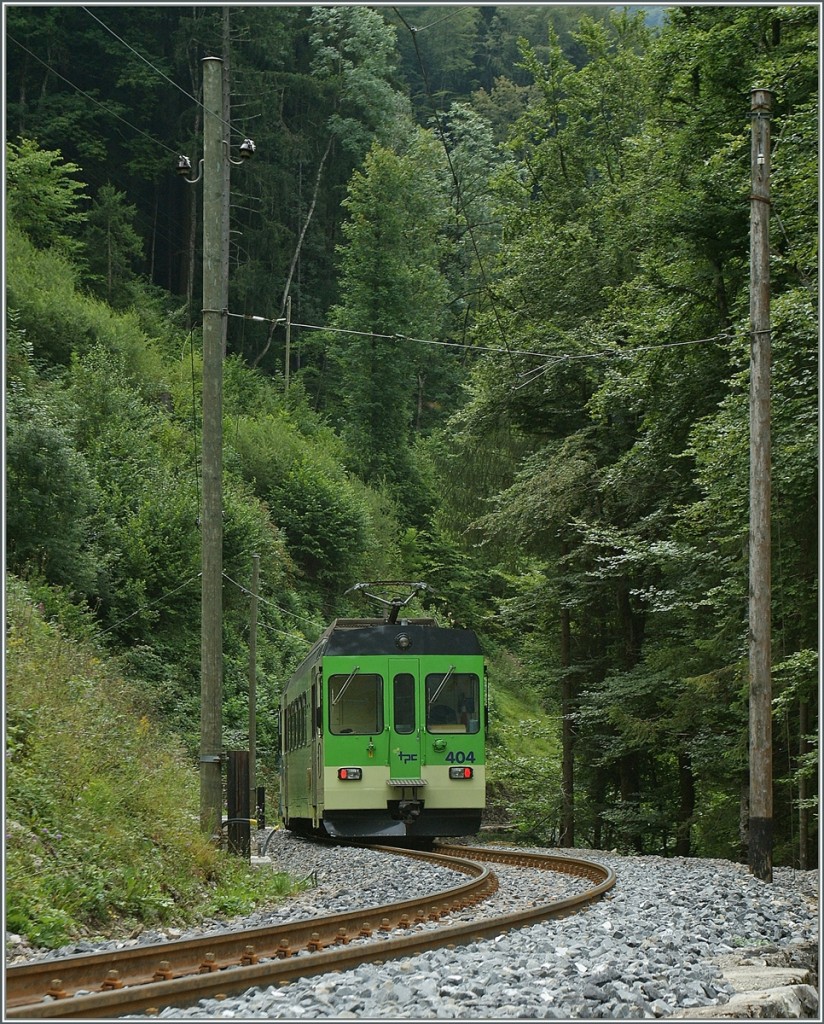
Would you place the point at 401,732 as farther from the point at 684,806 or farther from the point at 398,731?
the point at 684,806

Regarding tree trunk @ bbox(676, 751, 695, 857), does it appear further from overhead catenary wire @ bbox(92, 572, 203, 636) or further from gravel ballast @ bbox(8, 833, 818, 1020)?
overhead catenary wire @ bbox(92, 572, 203, 636)

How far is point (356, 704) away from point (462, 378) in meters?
43.5

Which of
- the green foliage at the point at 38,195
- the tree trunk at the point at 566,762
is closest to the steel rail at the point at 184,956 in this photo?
the tree trunk at the point at 566,762

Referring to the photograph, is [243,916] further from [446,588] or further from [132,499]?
[446,588]

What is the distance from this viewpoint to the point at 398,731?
17.8 metres

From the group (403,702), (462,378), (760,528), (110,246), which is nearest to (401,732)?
(403,702)

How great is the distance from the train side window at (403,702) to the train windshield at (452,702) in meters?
0.22

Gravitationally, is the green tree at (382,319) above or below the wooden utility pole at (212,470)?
above

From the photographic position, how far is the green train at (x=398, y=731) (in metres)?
17.6

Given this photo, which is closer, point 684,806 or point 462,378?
point 684,806

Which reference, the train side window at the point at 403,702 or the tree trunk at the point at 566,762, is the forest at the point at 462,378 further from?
the train side window at the point at 403,702

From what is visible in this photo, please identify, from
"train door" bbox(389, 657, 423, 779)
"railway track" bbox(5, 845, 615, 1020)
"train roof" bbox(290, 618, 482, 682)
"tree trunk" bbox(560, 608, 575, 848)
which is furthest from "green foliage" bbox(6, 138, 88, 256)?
"railway track" bbox(5, 845, 615, 1020)

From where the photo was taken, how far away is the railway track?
5.79 meters

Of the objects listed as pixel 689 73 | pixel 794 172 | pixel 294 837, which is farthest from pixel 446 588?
pixel 794 172
